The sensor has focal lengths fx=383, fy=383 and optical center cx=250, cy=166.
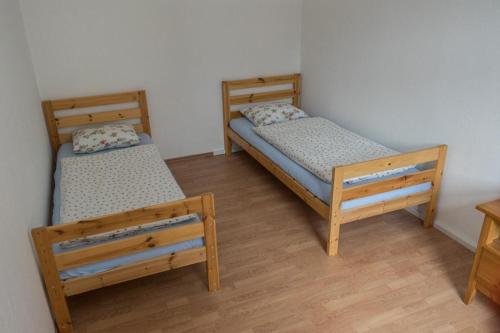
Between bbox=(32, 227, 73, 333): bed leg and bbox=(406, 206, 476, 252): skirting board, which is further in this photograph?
bbox=(406, 206, 476, 252): skirting board

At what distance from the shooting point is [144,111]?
374 centimetres

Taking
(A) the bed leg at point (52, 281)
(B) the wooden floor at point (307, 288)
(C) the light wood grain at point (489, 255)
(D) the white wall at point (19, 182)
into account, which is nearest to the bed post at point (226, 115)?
(B) the wooden floor at point (307, 288)

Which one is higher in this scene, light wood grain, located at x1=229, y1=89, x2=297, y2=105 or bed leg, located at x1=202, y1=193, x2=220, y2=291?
light wood grain, located at x1=229, y1=89, x2=297, y2=105

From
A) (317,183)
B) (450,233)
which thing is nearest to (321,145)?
(317,183)

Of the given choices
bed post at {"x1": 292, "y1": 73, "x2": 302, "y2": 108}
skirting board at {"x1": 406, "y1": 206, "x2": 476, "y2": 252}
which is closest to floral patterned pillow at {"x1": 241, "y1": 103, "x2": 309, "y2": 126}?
bed post at {"x1": 292, "y1": 73, "x2": 302, "y2": 108}

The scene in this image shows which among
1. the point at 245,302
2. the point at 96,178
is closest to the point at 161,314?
the point at 245,302

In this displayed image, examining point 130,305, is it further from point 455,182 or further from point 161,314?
point 455,182

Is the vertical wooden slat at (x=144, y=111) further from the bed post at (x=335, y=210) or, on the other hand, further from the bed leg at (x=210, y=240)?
the bed post at (x=335, y=210)

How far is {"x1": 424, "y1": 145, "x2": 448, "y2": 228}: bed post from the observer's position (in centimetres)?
266

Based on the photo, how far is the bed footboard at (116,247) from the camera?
6.04 feet

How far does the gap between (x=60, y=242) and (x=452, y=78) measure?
2.58m

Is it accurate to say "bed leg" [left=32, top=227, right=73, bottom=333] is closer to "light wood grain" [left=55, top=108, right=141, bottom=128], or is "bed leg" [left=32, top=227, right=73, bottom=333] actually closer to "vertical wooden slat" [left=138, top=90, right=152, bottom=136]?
"light wood grain" [left=55, top=108, right=141, bottom=128]

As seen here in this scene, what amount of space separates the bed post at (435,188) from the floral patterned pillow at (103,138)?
2470 millimetres

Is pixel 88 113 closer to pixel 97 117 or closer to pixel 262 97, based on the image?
pixel 97 117
